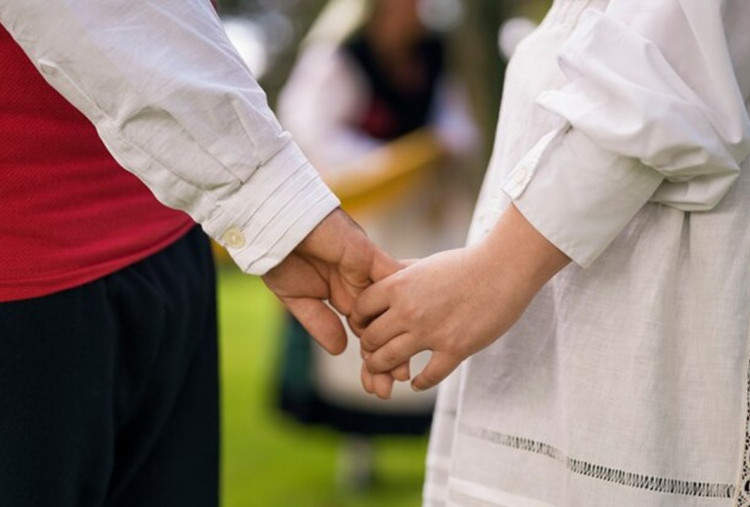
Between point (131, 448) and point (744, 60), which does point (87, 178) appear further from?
point (744, 60)

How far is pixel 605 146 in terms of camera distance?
1.13 m

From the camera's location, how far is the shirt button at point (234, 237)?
1175 millimetres

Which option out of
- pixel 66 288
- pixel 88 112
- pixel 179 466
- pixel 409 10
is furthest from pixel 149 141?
pixel 409 10

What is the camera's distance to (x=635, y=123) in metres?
1.10

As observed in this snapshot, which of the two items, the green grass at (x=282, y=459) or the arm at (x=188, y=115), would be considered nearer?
the arm at (x=188, y=115)

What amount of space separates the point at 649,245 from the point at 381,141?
269cm

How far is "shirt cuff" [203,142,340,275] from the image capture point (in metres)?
1.16

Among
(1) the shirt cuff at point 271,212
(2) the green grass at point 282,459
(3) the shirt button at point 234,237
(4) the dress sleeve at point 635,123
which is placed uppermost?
(4) the dress sleeve at point 635,123

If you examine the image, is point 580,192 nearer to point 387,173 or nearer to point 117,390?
point 117,390

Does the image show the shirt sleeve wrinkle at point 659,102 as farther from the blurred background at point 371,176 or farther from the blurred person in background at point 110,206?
the blurred background at point 371,176

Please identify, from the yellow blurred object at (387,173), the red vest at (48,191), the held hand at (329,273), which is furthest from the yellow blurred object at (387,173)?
the red vest at (48,191)

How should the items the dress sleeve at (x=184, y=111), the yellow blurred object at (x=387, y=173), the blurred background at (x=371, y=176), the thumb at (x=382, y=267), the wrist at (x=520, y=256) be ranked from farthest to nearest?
the blurred background at (x=371, y=176), the yellow blurred object at (x=387, y=173), the thumb at (x=382, y=267), the wrist at (x=520, y=256), the dress sleeve at (x=184, y=111)

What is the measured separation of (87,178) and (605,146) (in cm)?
57

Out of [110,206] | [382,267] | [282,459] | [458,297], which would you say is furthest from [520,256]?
[282,459]
